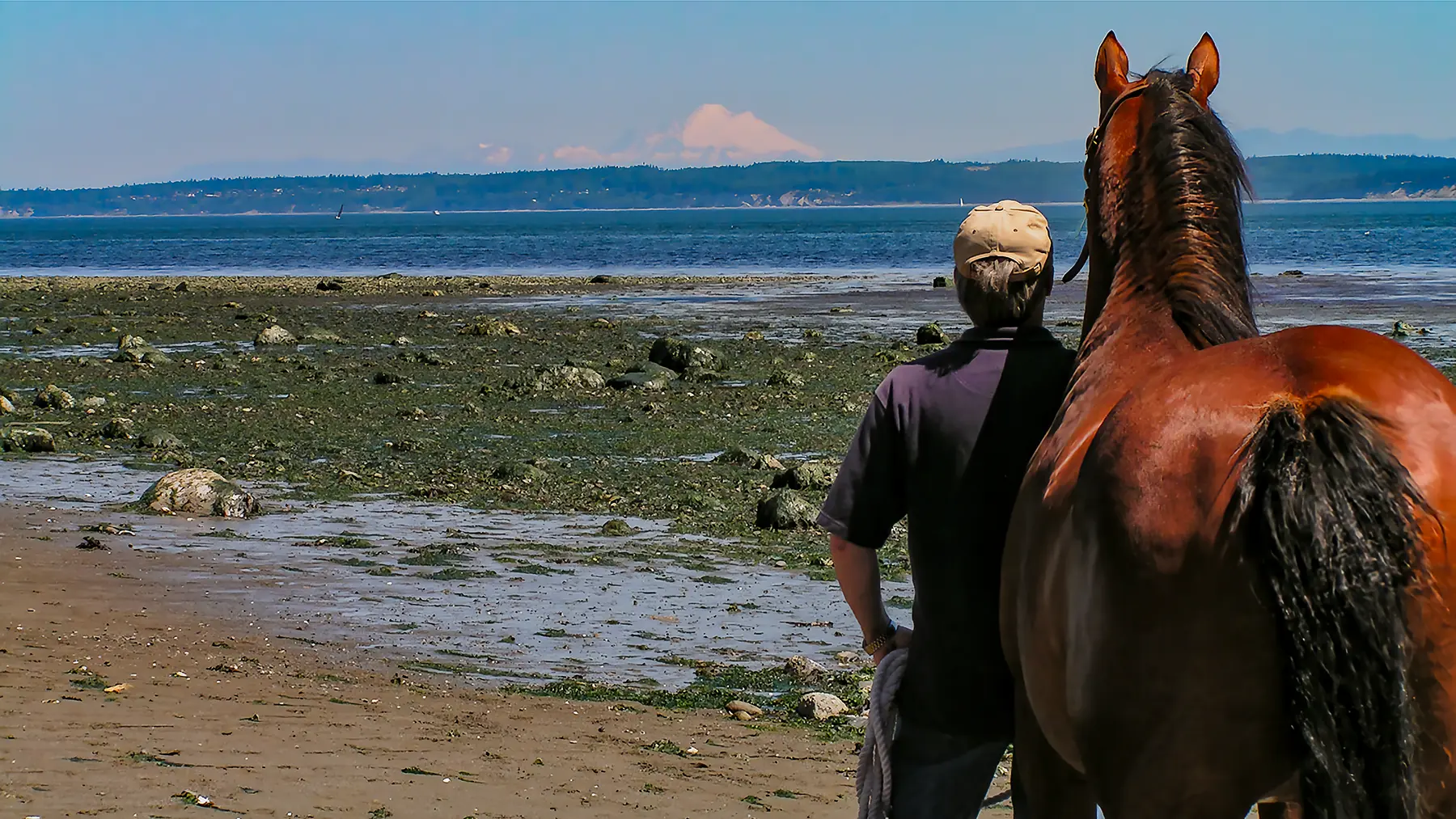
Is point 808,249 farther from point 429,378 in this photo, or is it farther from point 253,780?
point 253,780

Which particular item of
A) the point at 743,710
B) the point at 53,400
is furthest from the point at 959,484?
the point at 53,400

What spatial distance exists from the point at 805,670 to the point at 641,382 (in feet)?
38.9

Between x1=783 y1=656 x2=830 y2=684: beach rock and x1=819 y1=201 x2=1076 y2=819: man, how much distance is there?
3745mm

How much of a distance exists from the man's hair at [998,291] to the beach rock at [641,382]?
15.3 meters

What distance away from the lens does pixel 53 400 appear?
17.4 meters

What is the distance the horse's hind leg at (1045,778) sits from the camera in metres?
3.38

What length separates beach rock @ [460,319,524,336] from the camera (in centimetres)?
2773

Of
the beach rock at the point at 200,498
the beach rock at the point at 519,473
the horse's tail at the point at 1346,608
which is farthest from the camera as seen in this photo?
A: the beach rock at the point at 519,473

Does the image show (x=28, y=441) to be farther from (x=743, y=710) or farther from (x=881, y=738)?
(x=881, y=738)

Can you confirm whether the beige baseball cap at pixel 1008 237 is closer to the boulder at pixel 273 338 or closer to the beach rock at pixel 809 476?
the beach rock at pixel 809 476

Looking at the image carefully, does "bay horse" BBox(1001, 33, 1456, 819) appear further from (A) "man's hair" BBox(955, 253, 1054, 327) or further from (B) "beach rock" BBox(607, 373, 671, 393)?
(B) "beach rock" BBox(607, 373, 671, 393)

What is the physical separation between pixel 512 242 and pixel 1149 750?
109 meters

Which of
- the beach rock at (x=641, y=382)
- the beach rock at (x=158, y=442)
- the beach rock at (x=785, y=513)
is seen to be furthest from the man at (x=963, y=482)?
the beach rock at (x=641, y=382)

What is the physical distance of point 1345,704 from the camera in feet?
8.71
